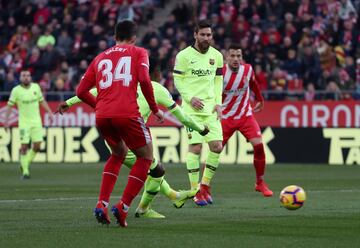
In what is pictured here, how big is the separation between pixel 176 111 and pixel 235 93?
4926 mm

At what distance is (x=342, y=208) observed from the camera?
1339 centimetres

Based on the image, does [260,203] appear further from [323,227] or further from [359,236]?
[359,236]

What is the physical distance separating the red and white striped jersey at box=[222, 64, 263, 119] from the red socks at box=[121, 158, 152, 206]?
18.2ft

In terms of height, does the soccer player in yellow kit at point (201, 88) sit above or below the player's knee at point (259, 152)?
above

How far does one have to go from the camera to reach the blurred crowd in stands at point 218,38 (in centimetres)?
2902

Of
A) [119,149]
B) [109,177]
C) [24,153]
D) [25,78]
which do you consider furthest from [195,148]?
[25,78]

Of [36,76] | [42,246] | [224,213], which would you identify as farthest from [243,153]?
[42,246]

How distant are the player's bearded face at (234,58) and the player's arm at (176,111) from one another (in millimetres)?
4471

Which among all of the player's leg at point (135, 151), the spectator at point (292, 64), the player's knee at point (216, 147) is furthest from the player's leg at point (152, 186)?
the spectator at point (292, 64)

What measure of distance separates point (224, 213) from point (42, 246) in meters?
3.85

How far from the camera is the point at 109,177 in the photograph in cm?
1161

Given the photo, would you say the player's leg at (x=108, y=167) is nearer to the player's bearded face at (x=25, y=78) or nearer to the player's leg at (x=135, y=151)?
the player's leg at (x=135, y=151)

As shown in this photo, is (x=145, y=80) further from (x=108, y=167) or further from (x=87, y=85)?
(x=108, y=167)

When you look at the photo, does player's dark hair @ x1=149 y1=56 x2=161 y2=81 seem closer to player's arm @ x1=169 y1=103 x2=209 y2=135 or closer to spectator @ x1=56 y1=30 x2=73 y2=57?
player's arm @ x1=169 y1=103 x2=209 y2=135
